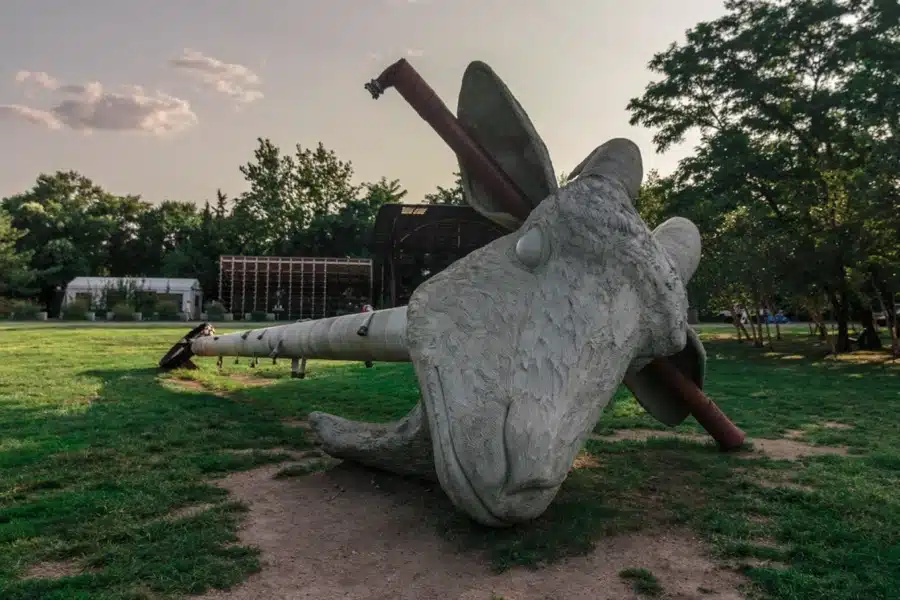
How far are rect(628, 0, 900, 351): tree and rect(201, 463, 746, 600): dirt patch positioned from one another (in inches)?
534

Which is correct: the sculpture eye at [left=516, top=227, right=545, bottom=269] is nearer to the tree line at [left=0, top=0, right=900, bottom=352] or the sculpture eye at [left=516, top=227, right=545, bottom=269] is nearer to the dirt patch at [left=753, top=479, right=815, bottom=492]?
the dirt patch at [left=753, top=479, right=815, bottom=492]

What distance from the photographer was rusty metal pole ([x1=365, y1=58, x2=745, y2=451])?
12.7 feet

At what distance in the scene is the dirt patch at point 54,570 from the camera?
303 cm

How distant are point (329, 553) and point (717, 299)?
19446mm

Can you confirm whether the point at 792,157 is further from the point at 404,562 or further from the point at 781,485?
the point at 404,562

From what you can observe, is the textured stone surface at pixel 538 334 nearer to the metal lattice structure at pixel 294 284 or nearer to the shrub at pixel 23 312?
the metal lattice structure at pixel 294 284

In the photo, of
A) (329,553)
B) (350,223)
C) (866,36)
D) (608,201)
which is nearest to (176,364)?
(329,553)

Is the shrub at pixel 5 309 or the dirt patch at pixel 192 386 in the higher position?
the shrub at pixel 5 309

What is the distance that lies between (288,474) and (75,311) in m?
38.6

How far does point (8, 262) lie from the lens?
4038 centimetres

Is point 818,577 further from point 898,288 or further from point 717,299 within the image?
point 717,299

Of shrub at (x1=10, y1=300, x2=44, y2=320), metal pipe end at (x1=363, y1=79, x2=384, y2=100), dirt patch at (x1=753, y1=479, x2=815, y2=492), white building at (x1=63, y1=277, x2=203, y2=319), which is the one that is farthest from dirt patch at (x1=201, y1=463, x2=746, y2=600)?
white building at (x1=63, y1=277, x2=203, y2=319)

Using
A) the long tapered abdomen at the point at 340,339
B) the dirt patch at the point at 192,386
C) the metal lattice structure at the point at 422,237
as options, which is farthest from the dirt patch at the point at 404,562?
the metal lattice structure at the point at 422,237

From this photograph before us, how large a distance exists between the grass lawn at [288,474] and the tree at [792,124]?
7158mm
